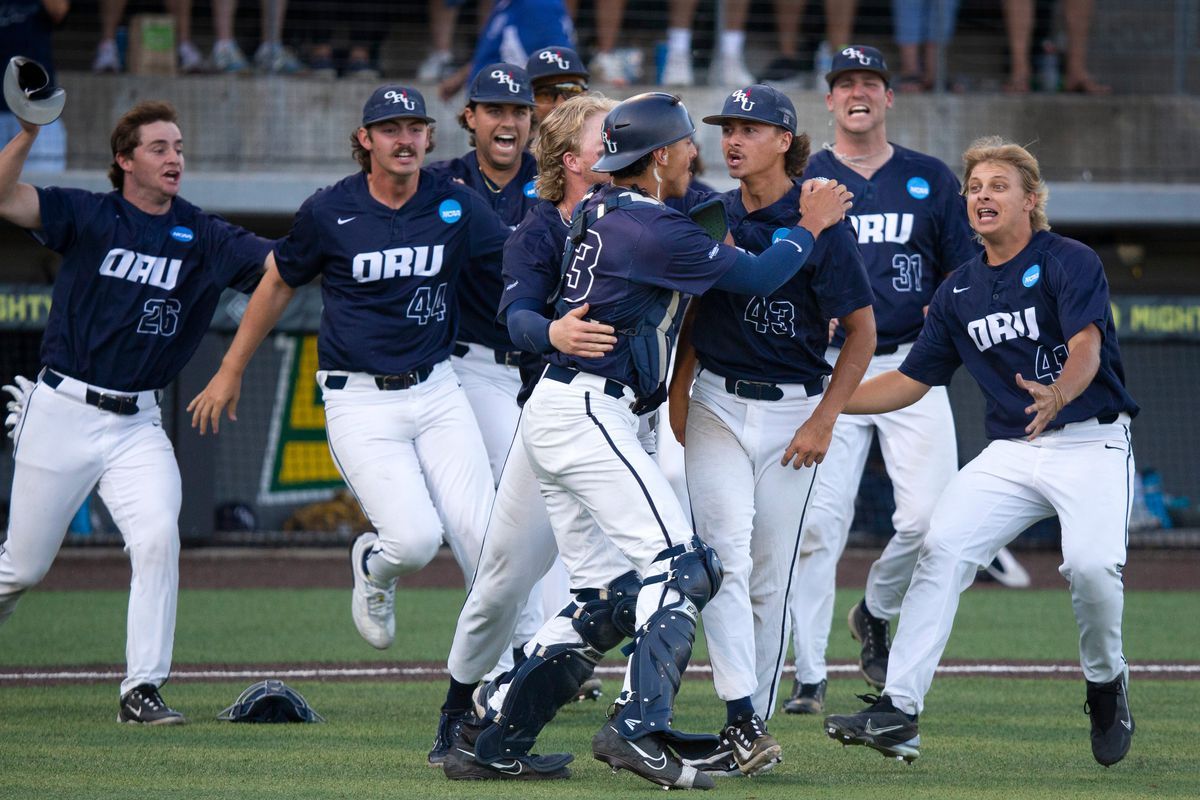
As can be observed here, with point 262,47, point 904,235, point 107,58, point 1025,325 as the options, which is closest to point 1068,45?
point 262,47

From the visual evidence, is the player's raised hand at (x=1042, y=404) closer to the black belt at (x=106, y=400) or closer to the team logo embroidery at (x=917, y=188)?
the team logo embroidery at (x=917, y=188)

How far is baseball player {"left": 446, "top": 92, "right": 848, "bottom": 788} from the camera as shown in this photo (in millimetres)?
4605

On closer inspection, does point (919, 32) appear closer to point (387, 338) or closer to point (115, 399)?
point (387, 338)

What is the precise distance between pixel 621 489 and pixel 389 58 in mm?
10901

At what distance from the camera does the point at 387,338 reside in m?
6.11

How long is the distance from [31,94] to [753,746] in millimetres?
3526

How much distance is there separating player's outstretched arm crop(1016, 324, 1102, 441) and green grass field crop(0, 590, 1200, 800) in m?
1.16

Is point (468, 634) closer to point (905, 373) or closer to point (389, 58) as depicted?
point (905, 373)

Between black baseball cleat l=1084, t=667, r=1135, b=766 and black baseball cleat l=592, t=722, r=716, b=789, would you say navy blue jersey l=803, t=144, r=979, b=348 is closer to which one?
black baseball cleat l=1084, t=667, r=1135, b=766

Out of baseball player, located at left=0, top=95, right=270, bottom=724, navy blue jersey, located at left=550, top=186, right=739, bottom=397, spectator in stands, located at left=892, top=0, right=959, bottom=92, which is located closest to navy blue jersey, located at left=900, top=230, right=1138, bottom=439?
navy blue jersey, located at left=550, top=186, right=739, bottom=397

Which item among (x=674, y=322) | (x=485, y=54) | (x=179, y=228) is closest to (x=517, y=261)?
(x=674, y=322)

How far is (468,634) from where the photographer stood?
17.0 ft

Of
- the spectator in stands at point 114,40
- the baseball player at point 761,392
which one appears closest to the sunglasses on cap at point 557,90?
the baseball player at point 761,392

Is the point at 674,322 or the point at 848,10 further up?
the point at 848,10
